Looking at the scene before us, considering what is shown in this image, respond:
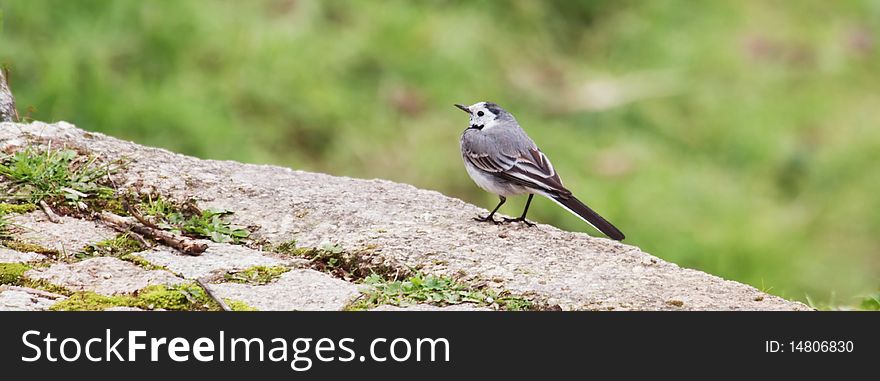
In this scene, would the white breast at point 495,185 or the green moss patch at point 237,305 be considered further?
the white breast at point 495,185

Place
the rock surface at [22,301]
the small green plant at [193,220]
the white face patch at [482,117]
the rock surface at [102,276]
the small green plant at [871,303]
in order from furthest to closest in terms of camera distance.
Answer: the white face patch at [482,117], the small green plant at [871,303], the small green plant at [193,220], the rock surface at [102,276], the rock surface at [22,301]

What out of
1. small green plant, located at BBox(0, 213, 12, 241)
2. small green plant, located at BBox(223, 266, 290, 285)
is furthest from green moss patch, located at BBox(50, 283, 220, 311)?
small green plant, located at BBox(0, 213, 12, 241)

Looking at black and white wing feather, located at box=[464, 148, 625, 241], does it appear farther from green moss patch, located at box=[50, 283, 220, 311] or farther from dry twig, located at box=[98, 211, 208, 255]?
green moss patch, located at box=[50, 283, 220, 311]

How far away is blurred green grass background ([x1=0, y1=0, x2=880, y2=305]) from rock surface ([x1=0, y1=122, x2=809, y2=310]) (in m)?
2.28

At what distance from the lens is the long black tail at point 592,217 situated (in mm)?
5008

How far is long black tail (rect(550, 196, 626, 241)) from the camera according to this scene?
5.01 meters

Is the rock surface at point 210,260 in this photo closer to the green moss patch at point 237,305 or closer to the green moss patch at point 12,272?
the green moss patch at point 237,305

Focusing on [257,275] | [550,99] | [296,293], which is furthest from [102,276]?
[550,99]

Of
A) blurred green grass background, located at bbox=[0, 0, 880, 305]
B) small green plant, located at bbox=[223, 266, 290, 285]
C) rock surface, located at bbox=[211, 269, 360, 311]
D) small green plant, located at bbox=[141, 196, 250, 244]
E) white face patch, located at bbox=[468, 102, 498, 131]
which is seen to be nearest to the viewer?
rock surface, located at bbox=[211, 269, 360, 311]

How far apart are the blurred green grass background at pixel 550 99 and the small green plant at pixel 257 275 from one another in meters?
3.35

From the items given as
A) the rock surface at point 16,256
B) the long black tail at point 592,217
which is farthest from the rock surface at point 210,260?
the long black tail at point 592,217

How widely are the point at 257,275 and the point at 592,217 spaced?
4.83 ft

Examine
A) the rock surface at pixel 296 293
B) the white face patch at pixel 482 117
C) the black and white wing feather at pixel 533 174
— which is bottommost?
the rock surface at pixel 296 293

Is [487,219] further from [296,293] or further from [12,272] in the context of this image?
[12,272]
